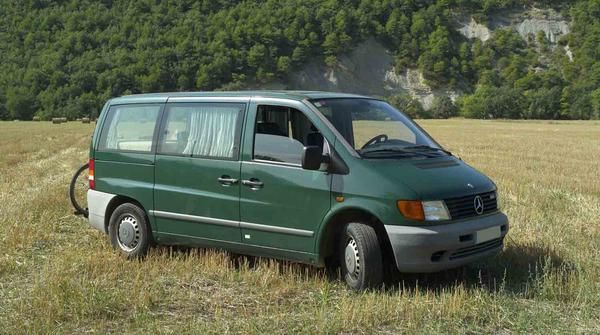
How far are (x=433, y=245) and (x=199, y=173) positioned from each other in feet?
7.98

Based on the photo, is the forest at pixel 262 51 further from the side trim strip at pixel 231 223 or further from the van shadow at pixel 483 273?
the van shadow at pixel 483 273

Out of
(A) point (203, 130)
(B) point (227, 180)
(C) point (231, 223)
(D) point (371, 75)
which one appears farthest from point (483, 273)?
(D) point (371, 75)

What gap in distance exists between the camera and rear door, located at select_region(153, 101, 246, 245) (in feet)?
19.8

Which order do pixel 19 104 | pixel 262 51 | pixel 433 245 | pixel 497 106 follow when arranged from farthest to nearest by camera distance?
pixel 262 51, pixel 497 106, pixel 19 104, pixel 433 245

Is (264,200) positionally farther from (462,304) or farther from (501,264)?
(501,264)

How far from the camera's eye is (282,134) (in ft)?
19.5

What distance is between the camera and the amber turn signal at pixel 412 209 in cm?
509

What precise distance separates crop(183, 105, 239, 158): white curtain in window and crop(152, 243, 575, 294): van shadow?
1057 mm

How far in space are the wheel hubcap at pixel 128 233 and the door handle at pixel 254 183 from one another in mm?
1647

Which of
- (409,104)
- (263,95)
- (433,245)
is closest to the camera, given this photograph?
(433,245)

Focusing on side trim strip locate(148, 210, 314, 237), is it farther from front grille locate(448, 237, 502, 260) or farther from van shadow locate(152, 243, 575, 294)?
front grille locate(448, 237, 502, 260)

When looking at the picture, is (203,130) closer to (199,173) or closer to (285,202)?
(199,173)

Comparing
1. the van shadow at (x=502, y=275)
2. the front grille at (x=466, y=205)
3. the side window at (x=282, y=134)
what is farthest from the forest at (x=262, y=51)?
the front grille at (x=466, y=205)

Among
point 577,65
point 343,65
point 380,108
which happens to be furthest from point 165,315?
point 577,65
